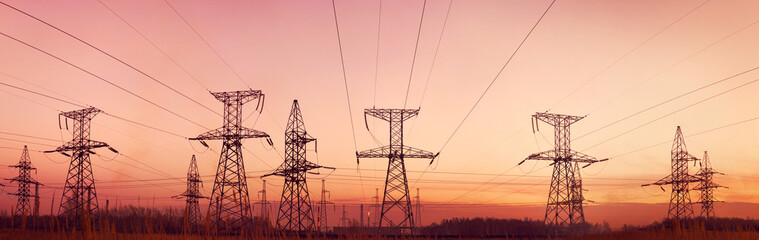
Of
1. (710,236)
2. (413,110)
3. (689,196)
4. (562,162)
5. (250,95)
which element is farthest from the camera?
(689,196)

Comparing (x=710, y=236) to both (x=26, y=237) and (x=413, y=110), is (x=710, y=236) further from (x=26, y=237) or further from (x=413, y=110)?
(x=413, y=110)

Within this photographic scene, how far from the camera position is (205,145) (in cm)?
4988

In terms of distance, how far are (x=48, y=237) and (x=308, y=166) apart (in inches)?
1551

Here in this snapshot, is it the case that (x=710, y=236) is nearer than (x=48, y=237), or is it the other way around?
(x=48, y=237)

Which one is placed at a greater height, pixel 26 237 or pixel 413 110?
pixel 413 110

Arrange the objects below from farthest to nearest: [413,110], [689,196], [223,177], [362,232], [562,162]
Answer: [689,196], [562,162], [413,110], [223,177], [362,232]

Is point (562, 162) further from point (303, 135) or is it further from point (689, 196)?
point (303, 135)

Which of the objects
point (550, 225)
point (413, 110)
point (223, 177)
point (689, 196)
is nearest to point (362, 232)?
point (223, 177)

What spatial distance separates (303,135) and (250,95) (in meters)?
6.12

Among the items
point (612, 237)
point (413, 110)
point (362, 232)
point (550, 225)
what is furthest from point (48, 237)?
point (550, 225)

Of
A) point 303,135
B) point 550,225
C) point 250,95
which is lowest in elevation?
point 550,225

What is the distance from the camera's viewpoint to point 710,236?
658 inches

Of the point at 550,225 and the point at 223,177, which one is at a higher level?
the point at 223,177

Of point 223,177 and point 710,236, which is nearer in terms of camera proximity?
point 710,236
